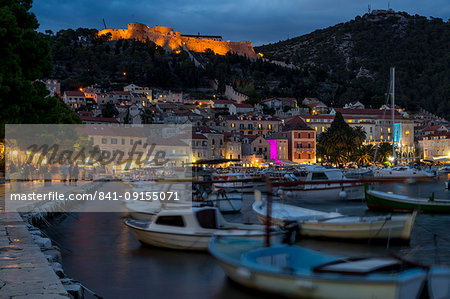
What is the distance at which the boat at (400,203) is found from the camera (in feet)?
78.2

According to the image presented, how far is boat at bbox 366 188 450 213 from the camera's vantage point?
2383 cm

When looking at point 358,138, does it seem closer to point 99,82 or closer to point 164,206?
point 164,206

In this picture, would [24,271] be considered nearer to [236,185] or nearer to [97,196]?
[97,196]

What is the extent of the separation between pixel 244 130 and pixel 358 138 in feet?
82.4

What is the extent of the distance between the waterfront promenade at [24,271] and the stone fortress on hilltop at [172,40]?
169 metres

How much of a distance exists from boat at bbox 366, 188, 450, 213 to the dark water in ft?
7.41

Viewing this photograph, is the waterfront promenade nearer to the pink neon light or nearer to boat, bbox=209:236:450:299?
boat, bbox=209:236:450:299

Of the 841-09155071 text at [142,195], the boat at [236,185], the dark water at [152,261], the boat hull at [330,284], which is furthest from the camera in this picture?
the boat at [236,185]

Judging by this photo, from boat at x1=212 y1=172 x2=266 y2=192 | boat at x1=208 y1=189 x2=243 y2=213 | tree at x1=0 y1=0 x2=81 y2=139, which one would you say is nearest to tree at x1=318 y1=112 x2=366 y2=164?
boat at x1=212 y1=172 x2=266 y2=192

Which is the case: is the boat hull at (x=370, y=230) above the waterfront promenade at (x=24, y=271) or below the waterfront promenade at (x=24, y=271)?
below

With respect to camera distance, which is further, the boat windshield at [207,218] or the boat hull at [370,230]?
the boat hull at [370,230]

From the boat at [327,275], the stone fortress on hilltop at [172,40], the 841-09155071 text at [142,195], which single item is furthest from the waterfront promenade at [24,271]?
the stone fortress on hilltop at [172,40]

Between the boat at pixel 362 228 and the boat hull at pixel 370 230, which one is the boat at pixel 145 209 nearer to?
the boat at pixel 362 228

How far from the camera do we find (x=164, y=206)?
19.5 m
